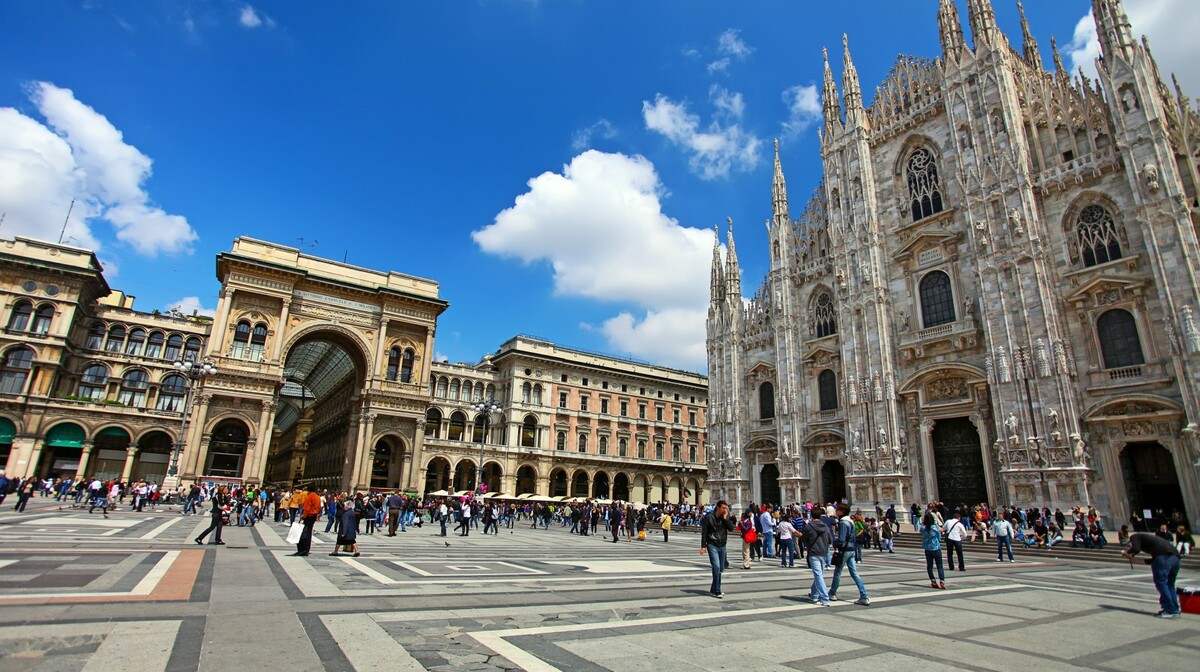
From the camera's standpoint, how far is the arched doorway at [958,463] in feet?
88.8

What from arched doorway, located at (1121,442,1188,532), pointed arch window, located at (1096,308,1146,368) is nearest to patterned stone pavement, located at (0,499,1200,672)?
arched doorway, located at (1121,442,1188,532)

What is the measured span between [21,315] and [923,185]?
5940 cm

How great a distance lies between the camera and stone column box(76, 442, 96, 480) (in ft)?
143

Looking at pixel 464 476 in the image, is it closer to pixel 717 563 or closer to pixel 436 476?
pixel 436 476

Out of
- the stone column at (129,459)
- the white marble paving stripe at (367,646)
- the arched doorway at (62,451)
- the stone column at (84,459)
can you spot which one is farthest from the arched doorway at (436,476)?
the white marble paving stripe at (367,646)

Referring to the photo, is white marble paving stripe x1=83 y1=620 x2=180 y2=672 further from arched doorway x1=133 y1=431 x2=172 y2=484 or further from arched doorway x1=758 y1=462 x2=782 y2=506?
arched doorway x1=133 y1=431 x2=172 y2=484

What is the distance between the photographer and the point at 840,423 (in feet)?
107

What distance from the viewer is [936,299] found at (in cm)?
2992

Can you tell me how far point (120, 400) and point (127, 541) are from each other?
144 ft

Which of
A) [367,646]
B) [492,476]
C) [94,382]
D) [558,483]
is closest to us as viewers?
[367,646]

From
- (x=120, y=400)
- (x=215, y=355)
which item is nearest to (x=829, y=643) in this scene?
(x=215, y=355)

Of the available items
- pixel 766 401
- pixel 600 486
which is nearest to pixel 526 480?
pixel 600 486

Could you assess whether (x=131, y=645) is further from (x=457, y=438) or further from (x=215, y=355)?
(x=457, y=438)

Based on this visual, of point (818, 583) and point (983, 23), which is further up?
point (983, 23)
